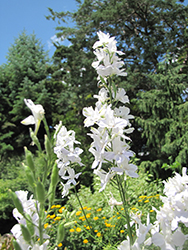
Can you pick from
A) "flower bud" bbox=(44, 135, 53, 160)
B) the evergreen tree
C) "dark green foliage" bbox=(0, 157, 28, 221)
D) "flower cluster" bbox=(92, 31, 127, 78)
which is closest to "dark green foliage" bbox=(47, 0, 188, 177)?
the evergreen tree

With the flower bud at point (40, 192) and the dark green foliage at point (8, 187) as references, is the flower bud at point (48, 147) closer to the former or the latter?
the flower bud at point (40, 192)

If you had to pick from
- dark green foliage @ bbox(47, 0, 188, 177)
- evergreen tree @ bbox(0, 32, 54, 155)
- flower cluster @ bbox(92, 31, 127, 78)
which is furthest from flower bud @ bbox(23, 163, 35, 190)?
evergreen tree @ bbox(0, 32, 54, 155)

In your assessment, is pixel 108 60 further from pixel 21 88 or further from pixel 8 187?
pixel 21 88

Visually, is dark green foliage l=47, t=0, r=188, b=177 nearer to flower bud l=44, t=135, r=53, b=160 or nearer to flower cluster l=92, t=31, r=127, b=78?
flower cluster l=92, t=31, r=127, b=78

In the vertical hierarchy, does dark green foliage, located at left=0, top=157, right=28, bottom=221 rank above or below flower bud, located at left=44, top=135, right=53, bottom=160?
below

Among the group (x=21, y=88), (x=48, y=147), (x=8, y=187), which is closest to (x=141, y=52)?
(x=21, y=88)

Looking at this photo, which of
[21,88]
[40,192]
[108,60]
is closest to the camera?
[40,192]

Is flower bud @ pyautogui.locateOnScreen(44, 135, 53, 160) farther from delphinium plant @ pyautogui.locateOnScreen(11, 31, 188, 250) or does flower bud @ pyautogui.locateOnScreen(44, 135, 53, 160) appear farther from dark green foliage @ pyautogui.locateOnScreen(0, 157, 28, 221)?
dark green foliage @ pyautogui.locateOnScreen(0, 157, 28, 221)

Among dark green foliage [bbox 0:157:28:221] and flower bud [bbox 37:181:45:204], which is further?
dark green foliage [bbox 0:157:28:221]

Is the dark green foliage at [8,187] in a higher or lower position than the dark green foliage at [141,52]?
lower

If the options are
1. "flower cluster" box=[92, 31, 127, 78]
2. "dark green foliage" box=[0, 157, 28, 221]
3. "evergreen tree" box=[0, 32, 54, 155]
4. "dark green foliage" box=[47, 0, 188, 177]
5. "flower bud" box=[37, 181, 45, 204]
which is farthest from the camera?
"evergreen tree" box=[0, 32, 54, 155]

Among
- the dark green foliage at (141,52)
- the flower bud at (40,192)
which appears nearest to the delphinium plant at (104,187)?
the flower bud at (40,192)

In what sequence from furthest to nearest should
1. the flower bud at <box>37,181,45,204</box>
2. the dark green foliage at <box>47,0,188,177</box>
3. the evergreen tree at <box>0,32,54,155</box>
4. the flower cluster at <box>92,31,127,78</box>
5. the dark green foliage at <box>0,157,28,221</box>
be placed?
the evergreen tree at <box>0,32,54,155</box>
the dark green foliage at <box>47,0,188,177</box>
the dark green foliage at <box>0,157,28,221</box>
the flower cluster at <box>92,31,127,78</box>
the flower bud at <box>37,181,45,204</box>

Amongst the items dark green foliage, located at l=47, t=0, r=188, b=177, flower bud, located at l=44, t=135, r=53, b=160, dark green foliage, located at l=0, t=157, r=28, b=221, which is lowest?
dark green foliage, located at l=0, t=157, r=28, b=221
